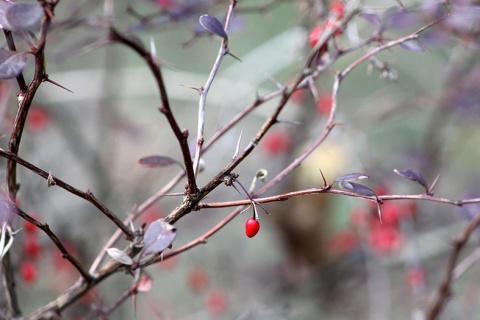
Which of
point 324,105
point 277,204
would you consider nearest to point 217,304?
point 277,204

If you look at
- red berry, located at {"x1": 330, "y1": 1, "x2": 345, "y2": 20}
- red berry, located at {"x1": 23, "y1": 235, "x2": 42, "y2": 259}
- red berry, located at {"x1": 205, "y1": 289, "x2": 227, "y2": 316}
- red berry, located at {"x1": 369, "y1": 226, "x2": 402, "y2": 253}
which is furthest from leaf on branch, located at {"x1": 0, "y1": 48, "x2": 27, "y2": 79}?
red berry, located at {"x1": 205, "y1": 289, "x2": 227, "y2": 316}

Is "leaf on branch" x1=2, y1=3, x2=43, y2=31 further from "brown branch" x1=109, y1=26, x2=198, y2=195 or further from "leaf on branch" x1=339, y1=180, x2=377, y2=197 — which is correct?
"leaf on branch" x1=339, y1=180, x2=377, y2=197

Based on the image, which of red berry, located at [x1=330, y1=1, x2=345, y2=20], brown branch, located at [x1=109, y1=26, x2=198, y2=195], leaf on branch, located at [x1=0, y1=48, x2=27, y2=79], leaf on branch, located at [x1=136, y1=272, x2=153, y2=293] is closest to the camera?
brown branch, located at [x1=109, y1=26, x2=198, y2=195]

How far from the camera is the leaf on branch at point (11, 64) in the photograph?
0.52 m

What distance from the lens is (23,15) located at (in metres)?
0.48

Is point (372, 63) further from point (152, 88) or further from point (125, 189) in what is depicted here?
point (152, 88)

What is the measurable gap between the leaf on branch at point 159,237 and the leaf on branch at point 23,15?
230mm

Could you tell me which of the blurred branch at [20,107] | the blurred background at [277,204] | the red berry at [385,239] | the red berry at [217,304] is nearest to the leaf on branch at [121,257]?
the blurred branch at [20,107]

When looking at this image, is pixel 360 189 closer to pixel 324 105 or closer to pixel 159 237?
pixel 159 237

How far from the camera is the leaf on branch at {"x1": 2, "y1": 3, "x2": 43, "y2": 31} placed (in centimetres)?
48

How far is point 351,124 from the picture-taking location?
6.55 feet

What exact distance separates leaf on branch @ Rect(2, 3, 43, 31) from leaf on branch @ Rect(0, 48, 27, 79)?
5 centimetres

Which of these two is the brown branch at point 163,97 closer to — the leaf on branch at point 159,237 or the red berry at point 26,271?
the leaf on branch at point 159,237

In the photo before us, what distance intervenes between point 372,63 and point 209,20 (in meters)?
0.33
